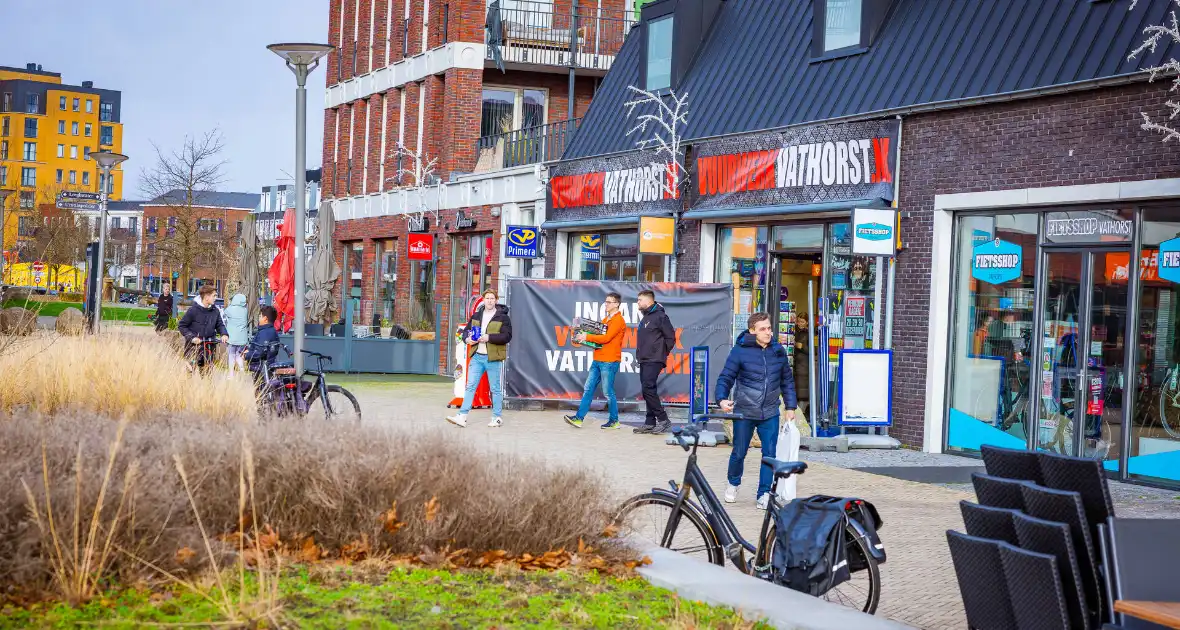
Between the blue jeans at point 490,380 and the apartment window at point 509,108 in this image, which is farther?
the apartment window at point 509,108

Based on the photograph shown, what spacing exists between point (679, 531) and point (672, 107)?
16.5 meters

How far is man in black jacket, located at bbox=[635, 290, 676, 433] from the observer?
1797 cm

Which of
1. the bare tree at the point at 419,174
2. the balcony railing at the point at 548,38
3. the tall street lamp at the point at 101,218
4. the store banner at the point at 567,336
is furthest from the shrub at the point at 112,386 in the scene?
the balcony railing at the point at 548,38

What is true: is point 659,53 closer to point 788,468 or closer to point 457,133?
point 457,133

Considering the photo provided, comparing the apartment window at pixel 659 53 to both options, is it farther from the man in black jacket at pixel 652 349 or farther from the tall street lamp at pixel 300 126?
the tall street lamp at pixel 300 126

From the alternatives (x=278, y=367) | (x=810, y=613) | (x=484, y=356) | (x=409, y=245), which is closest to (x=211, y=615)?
(x=810, y=613)

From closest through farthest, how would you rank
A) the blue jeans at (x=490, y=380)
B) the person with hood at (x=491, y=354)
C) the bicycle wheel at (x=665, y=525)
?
the bicycle wheel at (x=665, y=525), the person with hood at (x=491, y=354), the blue jeans at (x=490, y=380)

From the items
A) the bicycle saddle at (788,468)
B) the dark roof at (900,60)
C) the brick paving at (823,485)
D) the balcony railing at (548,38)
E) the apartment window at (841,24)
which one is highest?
the balcony railing at (548,38)

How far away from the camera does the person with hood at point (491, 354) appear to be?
17672 millimetres

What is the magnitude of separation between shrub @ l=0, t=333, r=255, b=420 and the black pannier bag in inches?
174

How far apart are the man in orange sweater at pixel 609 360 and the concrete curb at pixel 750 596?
10.8 meters

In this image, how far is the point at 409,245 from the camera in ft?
111

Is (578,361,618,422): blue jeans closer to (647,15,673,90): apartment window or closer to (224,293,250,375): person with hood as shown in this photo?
(224,293,250,375): person with hood

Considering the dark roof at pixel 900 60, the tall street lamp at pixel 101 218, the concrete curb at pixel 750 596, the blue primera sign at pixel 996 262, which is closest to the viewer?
the concrete curb at pixel 750 596
